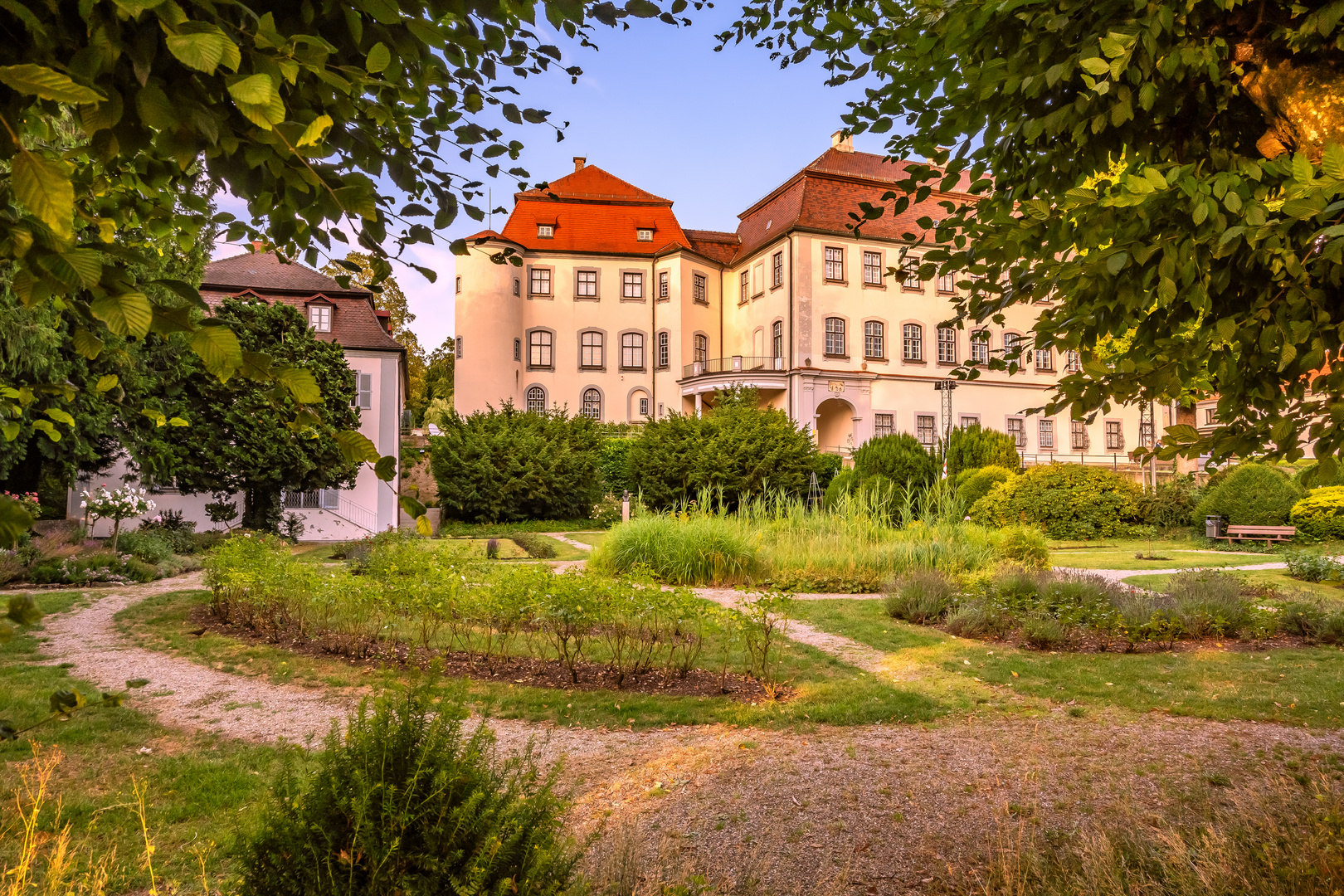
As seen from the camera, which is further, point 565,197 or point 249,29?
point 565,197

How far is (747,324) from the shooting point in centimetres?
3831

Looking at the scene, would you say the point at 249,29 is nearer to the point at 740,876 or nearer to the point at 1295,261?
the point at 1295,261

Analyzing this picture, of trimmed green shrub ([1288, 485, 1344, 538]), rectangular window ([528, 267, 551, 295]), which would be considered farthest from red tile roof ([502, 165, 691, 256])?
trimmed green shrub ([1288, 485, 1344, 538])

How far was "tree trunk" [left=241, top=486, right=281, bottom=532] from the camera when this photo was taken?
2106 cm

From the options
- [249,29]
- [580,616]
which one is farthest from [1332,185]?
[580,616]

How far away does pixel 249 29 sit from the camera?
1.21m

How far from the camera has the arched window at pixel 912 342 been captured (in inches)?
1463

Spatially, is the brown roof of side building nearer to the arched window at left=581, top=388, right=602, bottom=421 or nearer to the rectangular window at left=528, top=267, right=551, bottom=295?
the rectangular window at left=528, top=267, right=551, bottom=295

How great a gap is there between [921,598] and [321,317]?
852 inches

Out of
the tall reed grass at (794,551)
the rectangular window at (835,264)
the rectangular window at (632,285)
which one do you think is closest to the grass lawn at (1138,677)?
the tall reed grass at (794,551)

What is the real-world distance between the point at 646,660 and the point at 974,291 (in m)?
4.23

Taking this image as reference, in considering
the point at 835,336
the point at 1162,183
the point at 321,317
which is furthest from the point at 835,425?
the point at 1162,183

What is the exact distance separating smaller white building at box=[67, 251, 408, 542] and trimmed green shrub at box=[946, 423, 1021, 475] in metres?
16.3

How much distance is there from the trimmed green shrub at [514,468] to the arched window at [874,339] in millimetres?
15937
